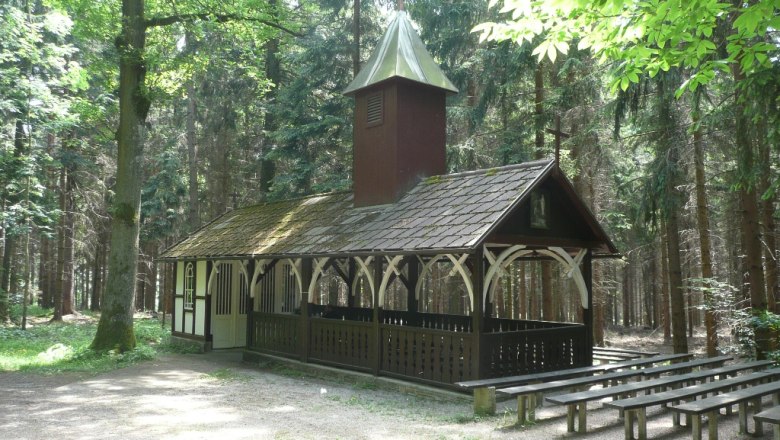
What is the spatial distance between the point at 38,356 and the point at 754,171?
1504cm

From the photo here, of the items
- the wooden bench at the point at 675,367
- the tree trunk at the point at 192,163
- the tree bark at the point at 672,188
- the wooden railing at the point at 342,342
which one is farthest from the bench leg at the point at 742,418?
the tree trunk at the point at 192,163

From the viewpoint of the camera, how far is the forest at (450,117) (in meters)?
7.62

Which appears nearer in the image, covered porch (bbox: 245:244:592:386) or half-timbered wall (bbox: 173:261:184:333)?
covered porch (bbox: 245:244:592:386)

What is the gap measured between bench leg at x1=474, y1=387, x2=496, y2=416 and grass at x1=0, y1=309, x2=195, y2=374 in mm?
8159

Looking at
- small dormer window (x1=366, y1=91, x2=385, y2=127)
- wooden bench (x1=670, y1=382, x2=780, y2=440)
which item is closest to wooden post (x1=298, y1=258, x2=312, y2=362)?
small dormer window (x1=366, y1=91, x2=385, y2=127)

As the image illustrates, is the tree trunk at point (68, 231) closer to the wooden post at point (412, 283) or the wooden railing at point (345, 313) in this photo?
the wooden railing at point (345, 313)

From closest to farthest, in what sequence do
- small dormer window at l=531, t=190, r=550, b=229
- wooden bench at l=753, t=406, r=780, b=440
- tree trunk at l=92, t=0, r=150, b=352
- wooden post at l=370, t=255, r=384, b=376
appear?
1. wooden bench at l=753, t=406, r=780, b=440
2. small dormer window at l=531, t=190, r=550, b=229
3. wooden post at l=370, t=255, r=384, b=376
4. tree trunk at l=92, t=0, r=150, b=352

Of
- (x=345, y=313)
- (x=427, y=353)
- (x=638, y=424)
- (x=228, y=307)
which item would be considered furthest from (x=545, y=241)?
(x=228, y=307)

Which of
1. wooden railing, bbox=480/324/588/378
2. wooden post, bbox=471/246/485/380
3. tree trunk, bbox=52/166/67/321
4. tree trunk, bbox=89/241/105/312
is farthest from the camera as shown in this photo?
tree trunk, bbox=89/241/105/312

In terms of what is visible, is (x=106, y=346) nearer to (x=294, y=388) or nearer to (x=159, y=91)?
(x=294, y=388)

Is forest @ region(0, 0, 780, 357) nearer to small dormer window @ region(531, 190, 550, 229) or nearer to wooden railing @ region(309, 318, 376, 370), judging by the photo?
small dormer window @ region(531, 190, 550, 229)

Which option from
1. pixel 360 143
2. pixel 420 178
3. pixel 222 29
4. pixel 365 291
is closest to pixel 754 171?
pixel 420 178

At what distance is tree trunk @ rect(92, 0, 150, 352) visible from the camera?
13875 millimetres

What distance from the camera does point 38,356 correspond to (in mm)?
14055
